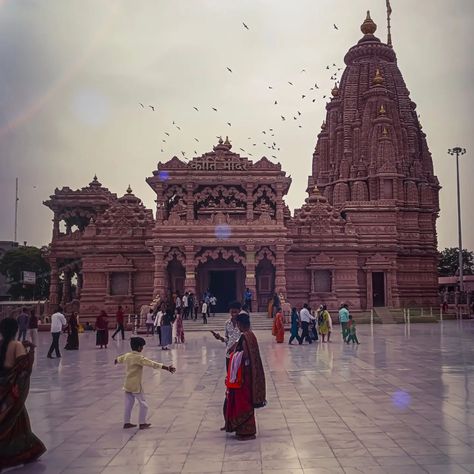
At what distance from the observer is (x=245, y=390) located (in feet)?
26.6

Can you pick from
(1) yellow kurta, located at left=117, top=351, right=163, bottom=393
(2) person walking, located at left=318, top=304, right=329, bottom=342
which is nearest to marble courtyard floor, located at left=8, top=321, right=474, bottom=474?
(1) yellow kurta, located at left=117, top=351, right=163, bottom=393

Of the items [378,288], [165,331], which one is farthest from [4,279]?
[165,331]

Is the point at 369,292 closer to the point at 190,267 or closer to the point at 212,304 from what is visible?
the point at 212,304

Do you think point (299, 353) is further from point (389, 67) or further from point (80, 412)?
point (389, 67)

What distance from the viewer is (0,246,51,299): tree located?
6750 cm

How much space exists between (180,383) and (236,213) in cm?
2584

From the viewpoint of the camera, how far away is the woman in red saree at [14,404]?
679 cm

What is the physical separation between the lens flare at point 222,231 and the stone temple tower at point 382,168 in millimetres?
11011

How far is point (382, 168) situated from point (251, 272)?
665 inches

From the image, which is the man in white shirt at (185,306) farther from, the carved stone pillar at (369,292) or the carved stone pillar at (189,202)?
the carved stone pillar at (369,292)

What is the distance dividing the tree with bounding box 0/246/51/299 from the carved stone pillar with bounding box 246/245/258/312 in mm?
38871

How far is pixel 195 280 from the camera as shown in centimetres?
3594

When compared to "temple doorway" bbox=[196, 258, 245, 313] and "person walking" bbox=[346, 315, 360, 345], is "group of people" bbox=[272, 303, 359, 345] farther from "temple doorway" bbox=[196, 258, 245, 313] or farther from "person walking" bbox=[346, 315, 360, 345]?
"temple doorway" bbox=[196, 258, 245, 313]

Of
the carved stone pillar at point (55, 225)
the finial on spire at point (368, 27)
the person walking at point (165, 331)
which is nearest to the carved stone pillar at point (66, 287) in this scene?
the carved stone pillar at point (55, 225)
